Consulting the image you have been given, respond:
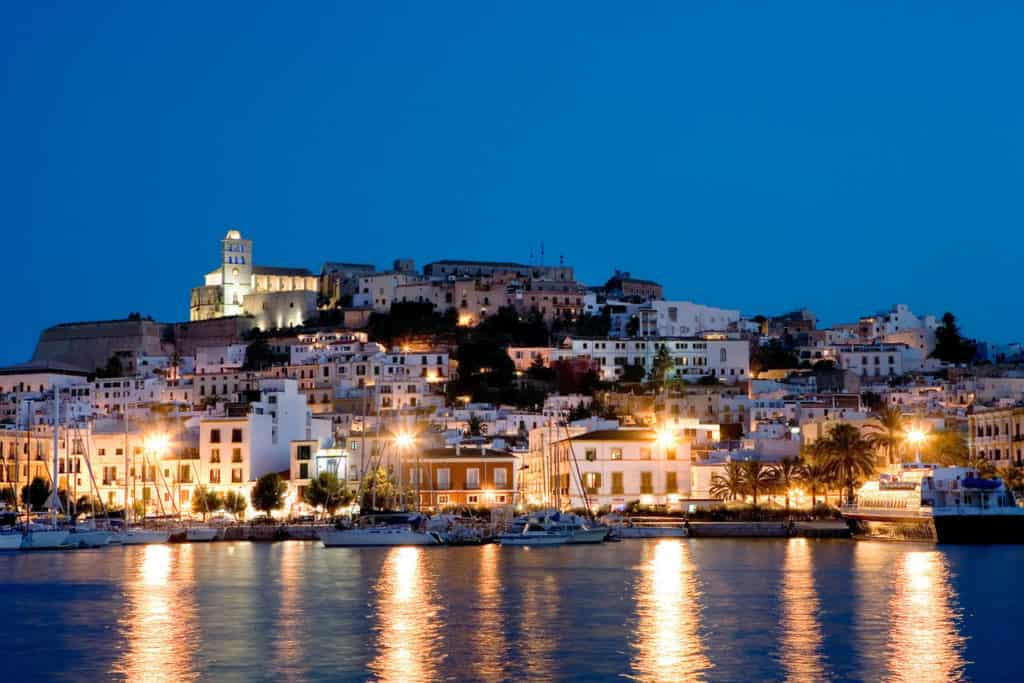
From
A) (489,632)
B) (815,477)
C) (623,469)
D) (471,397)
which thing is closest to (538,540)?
(623,469)

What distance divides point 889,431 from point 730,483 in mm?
11802

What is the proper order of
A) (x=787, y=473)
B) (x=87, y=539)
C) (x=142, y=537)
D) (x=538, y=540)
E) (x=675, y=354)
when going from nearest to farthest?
(x=538, y=540)
(x=87, y=539)
(x=142, y=537)
(x=787, y=473)
(x=675, y=354)

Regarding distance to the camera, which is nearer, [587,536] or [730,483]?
[587,536]

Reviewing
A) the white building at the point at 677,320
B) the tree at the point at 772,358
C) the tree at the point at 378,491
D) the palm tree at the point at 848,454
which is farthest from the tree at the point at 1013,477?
the white building at the point at 677,320

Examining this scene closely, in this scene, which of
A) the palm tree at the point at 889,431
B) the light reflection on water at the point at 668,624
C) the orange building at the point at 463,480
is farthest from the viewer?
the palm tree at the point at 889,431

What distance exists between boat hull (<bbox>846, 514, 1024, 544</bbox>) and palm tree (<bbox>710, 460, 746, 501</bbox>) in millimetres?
8525

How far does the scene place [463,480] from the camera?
2598 inches

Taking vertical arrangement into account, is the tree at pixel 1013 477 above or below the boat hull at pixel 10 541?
above

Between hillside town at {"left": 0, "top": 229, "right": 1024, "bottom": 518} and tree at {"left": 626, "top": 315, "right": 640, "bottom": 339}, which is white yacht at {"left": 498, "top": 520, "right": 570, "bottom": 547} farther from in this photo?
tree at {"left": 626, "top": 315, "right": 640, "bottom": 339}

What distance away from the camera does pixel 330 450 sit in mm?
69750

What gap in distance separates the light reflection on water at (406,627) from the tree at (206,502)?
23.6 metres

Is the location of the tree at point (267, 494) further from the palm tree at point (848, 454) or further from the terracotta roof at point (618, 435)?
the palm tree at point (848, 454)

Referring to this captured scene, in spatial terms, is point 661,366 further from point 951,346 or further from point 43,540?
point 43,540

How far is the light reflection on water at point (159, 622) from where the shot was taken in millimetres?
25016
